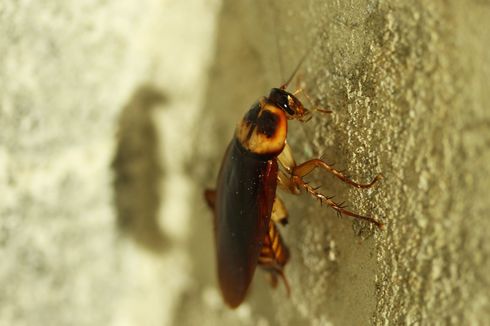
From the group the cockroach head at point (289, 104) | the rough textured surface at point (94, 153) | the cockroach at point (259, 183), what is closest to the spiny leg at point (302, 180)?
the cockroach at point (259, 183)

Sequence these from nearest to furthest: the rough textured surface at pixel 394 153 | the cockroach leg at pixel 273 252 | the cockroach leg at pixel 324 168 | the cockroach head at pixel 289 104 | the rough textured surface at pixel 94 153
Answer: the rough textured surface at pixel 394 153
the cockroach leg at pixel 324 168
the cockroach head at pixel 289 104
the cockroach leg at pixel 273 252
the rough textured surface at pixel 94 153

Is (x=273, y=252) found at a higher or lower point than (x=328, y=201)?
lower

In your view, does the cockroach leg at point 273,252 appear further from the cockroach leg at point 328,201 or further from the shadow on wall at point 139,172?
the shadow on wall at point 139,172

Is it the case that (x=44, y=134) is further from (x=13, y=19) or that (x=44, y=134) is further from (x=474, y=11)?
(x=474, y=11)

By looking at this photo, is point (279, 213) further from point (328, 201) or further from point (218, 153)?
point (218, 153)

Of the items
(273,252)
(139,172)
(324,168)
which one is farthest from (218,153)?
(324,168)

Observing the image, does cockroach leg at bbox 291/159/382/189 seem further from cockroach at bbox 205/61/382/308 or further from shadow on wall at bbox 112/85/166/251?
shadow on wall at bbox 112/85/166/251
